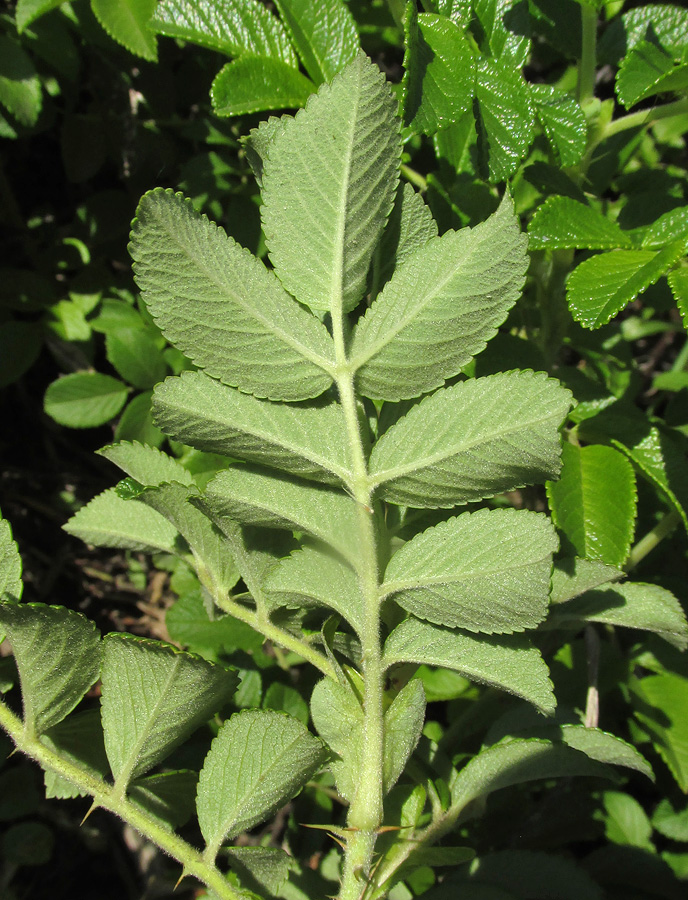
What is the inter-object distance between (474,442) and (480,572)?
144mm

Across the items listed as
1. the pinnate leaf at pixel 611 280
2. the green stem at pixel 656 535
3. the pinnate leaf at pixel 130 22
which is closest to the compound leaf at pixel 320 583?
the pinnate leaf at pixel 611 280

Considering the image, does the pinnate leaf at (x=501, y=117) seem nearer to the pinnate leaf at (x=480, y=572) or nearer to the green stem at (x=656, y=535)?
the pinnate leaf at (x=480, y=572)

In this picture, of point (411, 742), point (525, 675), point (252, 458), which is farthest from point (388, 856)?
point (252, 458)

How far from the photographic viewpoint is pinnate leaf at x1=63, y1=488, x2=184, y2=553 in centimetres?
108

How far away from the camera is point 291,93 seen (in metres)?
1.06

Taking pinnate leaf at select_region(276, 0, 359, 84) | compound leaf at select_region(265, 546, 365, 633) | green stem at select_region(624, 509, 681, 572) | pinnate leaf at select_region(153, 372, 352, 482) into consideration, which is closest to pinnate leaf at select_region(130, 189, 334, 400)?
pinnate leaf at select_region(153, 372, 352, 482)

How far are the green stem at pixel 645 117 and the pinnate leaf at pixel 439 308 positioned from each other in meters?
0.42

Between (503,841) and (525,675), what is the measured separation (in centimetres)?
77

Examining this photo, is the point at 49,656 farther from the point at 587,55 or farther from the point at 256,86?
the point at 587,55

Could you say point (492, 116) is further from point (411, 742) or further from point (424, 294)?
point (411, 742)

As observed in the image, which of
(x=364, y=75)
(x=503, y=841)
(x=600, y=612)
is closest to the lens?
(x=364, y=75)

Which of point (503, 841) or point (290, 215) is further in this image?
point (503, 841)

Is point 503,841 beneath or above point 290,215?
beneath

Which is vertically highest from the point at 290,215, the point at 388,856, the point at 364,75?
the point at 364,75
